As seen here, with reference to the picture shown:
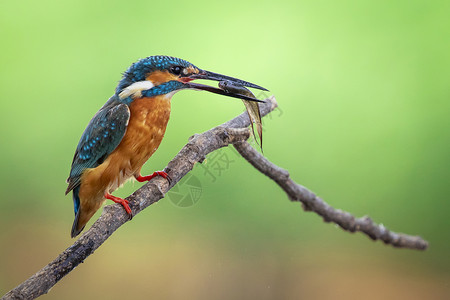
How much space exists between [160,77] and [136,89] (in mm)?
72

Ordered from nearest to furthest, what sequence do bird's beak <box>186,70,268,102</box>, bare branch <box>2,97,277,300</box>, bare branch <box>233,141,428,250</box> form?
bare branch <box>2,97,277,300</box> → bird's beak <box>186,70,268,102</box> → bare branch <box>233,141,428,250</box>

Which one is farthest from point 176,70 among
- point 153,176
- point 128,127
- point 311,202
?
point 311,202

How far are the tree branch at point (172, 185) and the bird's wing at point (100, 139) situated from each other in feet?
0.44

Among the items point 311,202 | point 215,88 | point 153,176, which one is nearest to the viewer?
point 215,88

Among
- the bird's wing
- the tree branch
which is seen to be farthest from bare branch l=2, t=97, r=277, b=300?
the bird's wing

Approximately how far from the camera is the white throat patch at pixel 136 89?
1379 millimetres

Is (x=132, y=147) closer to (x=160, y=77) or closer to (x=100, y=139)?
(x=100, y=139)

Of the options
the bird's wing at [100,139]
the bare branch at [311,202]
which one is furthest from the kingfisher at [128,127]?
the bare branch at [311,202]

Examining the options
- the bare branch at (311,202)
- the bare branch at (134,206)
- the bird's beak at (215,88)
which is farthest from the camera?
the bare branch at (311,202)

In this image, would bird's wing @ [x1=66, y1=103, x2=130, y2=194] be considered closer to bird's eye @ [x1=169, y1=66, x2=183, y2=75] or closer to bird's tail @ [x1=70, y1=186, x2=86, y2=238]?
bird's tail @ [x1=70, y1=186, x2=86, y2=238]

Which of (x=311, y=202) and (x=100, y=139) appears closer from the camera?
(x=100, y=139)

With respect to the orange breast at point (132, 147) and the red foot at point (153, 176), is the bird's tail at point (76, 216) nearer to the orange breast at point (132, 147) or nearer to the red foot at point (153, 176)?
the orange breast at point (132, 147)

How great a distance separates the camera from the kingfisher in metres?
1.37

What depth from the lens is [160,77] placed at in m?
1.37
